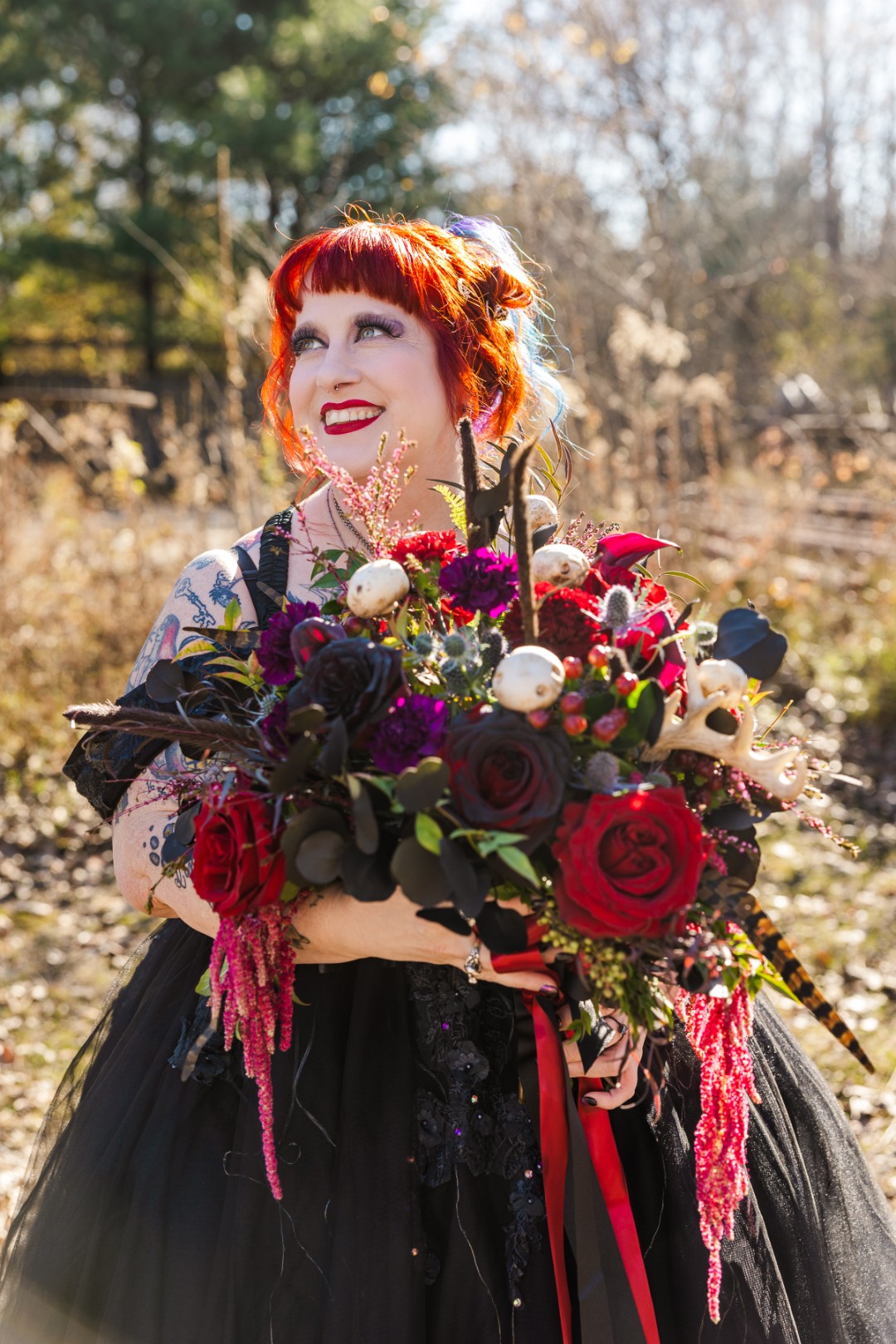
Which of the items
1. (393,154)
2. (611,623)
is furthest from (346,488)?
(393,154)

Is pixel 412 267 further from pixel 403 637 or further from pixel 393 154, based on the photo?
pixel 393 154

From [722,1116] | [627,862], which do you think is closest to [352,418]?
[627,862]

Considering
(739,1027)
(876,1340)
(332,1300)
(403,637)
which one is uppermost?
(403,637)

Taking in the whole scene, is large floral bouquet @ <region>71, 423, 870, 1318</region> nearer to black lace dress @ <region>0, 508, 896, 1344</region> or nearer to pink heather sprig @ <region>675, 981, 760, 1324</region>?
pink heather sprig @ <region>675, 981, 760, 1324</region>

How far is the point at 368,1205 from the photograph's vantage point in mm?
1392

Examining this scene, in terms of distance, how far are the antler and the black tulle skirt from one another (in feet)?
1.63

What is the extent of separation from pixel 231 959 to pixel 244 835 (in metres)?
0.15

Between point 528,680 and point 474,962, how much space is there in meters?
0.40

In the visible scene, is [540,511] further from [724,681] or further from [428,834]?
[428,834]

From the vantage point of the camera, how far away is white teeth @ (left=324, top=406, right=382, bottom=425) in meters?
1.78

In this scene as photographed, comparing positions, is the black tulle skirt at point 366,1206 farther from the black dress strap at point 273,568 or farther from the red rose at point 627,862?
the black dress strap at point 273,568

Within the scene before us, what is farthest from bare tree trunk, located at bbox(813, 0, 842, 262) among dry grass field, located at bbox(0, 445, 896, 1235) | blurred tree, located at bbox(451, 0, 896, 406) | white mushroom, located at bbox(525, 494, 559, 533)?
white mushroom, located at bbox(525, 494, 559, 533)

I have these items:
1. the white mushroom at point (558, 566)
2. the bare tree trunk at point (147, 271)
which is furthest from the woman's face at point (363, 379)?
the bare tree trunk at point (147, 271)

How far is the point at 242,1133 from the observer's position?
4.71 feet
